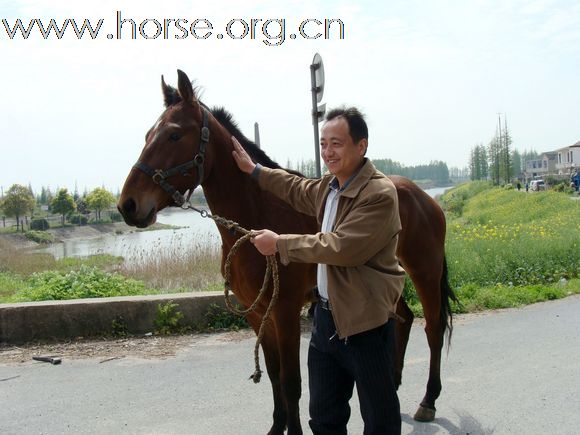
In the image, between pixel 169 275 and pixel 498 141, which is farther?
pixel 498 141

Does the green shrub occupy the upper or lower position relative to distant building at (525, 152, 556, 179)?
lower

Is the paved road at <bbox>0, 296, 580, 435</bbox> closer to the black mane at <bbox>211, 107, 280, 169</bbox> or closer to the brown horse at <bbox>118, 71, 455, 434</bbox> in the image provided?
the brown horse at <bbox>118, 71, 455, 434</bbox>

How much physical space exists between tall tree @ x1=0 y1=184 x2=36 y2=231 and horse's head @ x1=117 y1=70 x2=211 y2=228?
101 feet

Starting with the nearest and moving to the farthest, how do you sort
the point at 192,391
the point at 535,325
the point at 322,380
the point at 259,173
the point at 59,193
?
the point at 322,380, the point at 259,173, the point at 192,391, the point at 535,325, the point at 59,193

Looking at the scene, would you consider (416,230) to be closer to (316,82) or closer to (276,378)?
(276,378)

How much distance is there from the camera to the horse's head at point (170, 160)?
2.80 metres

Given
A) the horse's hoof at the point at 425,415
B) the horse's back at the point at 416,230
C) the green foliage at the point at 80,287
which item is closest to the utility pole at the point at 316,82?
the horse's back at the point at 416,230

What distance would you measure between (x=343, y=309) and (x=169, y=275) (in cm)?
724

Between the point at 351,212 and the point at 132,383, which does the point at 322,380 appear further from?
the point at 132,383

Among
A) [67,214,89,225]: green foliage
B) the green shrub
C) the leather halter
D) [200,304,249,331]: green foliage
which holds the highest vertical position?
the leather halter

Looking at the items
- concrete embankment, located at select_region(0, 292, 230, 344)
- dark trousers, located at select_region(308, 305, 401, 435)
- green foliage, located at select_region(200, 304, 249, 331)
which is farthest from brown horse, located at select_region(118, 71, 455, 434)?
concrete embankment, located at select_region(0, 292, 230, 344)

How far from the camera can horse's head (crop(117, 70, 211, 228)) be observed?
2799mm

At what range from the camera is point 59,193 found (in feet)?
119

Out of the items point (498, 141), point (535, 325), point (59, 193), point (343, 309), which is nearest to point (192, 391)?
Result: point (343, 309)
